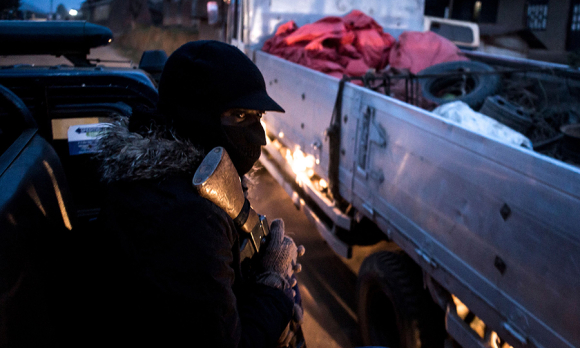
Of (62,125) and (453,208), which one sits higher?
(62,125)

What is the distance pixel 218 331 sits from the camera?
3.92 feet

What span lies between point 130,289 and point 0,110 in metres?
1.58

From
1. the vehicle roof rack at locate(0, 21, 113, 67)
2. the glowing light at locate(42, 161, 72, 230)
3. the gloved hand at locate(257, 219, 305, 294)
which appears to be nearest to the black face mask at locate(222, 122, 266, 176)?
the gloved hand at locate(257, 219, 305, 294)

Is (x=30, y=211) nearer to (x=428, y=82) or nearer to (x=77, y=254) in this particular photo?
(x=77, y=254)

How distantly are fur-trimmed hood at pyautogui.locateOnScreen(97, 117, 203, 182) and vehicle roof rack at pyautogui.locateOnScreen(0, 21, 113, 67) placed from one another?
6.56 feet

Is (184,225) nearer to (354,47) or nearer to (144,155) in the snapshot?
(144,155)

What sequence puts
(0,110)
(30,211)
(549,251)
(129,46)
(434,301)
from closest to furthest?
(30,211), (549,251), (0,110), (434,301), (129,46)

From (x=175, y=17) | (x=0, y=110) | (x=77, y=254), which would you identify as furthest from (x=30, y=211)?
(x=175, y=17)

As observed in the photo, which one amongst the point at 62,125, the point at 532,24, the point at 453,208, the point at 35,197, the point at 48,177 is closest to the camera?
the point at 35,197

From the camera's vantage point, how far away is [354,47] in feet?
17.9

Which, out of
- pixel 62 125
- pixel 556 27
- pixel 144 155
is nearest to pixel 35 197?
pixel 144 155

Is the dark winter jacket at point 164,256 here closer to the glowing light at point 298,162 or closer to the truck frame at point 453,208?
the truck frame at point 453,208

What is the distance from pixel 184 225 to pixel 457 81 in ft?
12.6

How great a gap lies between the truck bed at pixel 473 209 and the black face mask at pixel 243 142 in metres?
1.09
